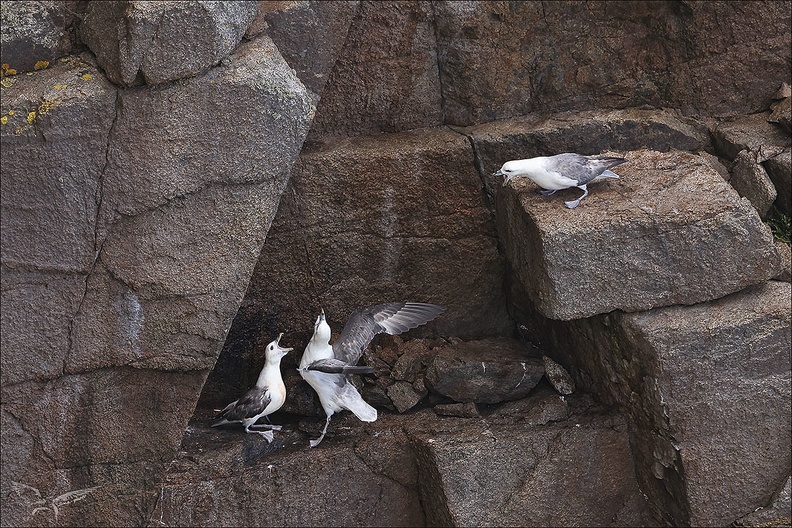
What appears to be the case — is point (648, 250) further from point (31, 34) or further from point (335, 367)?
point (31, 34)

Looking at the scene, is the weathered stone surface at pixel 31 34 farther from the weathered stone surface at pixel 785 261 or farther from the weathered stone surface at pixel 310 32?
the weathered stone surface at pixel 785 261

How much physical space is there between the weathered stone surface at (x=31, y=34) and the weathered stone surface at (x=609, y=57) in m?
2.28

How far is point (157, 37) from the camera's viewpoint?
4188 millimetres

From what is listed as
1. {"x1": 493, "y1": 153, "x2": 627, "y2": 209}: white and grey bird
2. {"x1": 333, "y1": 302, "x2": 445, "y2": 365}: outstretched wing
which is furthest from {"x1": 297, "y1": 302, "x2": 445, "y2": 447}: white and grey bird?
{"x1": 493, "y1": 153, "x2": 627, "y2": 209}: white and grey bird

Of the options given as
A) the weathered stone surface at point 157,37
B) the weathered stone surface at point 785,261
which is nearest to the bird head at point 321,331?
the weathered stone surface at point 157,37

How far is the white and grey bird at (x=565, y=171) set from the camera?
494 centimetres

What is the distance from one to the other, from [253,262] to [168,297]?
433 millimetres

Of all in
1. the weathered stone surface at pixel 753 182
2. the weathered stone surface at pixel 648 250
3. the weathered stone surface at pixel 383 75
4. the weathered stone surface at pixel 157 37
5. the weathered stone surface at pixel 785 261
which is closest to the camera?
the weathered stone surface at pixel 157 37

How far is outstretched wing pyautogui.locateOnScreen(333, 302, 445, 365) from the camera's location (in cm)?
533

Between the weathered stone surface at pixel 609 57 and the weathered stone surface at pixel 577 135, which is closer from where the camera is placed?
the weathered stone surface at pixel 577 135

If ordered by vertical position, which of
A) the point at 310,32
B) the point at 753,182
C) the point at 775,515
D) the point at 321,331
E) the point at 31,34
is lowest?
the point at 775,515

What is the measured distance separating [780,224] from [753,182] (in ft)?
0.98

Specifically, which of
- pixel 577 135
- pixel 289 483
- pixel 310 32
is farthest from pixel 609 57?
pixel 289 483

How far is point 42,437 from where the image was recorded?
4.64 meters
